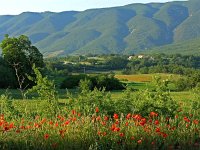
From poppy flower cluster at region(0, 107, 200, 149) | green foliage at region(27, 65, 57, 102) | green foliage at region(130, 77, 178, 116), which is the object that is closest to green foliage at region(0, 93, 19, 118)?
green foliage at region(27, 65, 57, 102)

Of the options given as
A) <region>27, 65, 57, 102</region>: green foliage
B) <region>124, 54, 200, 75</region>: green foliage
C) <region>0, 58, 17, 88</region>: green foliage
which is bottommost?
<region>124, 54, 200, 75</region>: green foliage

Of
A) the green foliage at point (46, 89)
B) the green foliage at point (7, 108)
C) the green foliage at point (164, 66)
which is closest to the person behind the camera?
the green foliage at point (7, 108)

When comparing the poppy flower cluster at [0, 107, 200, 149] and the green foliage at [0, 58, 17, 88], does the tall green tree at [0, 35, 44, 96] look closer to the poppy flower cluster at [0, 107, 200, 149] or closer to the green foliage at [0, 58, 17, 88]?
the green foliage at [0, 58, 17, 88]

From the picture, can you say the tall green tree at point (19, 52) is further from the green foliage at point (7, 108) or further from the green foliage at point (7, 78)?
the green foliage at point (7, 108)

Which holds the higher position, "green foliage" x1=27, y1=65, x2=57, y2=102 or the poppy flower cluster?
"green foliage" x1=27, y1=65, x2=57, y2=102

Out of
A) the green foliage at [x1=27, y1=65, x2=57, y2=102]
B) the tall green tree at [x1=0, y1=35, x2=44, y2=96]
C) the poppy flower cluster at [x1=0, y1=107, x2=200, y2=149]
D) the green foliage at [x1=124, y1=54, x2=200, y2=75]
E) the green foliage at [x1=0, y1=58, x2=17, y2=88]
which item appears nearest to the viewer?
the poppy flower cluster at [x1=0, y1=107, x2=200, y2=149]

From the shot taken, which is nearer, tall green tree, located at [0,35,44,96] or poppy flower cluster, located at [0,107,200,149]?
poppy flower cluster, located at [0,107,200,149]

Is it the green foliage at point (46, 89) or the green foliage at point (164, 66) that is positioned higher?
the green foliage at point (46, 89)

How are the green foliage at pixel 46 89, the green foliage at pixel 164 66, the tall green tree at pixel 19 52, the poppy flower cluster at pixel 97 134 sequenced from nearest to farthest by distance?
1. the poppy flower cluster at pixel 97 134
2. the green foliage at pixel 46 89
3. the tall green tree at pixel 19 52
4. the green foliage at pixel 164 66

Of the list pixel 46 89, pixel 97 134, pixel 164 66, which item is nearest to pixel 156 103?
pixel 46 89

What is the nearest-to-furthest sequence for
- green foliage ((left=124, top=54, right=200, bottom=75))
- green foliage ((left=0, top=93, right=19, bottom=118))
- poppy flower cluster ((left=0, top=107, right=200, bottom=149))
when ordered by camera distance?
poppy flower cluster ((left=0, top=107, right=200, bottom=149)), green foliage ((left=0, top=93, right=19, bottom=118)), green foliage ((left=124, top=54, right=200, bottom=75))

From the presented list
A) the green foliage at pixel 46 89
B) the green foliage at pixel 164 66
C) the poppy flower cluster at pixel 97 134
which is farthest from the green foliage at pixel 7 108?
the green foliage at pixel 164 66

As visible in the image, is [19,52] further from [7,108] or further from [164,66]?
[164,66]

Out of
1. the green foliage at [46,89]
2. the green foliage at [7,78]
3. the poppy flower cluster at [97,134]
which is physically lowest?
the green foliage at [7,78]
